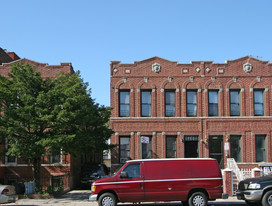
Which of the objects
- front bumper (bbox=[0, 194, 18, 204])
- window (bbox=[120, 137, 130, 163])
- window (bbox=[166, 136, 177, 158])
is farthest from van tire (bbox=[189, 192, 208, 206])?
window (bbox=[120, 137, 130, 163])

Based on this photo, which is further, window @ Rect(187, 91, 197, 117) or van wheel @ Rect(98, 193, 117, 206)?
window @ Rect(187, 91, 197, 117)

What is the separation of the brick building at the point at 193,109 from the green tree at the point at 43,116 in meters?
6.64

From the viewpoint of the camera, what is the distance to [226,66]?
29.0 m

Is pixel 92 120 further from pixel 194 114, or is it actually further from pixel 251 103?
pixel 251 103

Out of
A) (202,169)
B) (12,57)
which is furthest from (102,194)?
(12,57)

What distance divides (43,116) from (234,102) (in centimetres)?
1514

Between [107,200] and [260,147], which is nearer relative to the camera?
[107,200]

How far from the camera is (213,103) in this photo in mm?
28922

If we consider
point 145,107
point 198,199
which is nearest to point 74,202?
point 198,199

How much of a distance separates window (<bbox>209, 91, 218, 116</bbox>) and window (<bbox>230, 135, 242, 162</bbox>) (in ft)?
7.25

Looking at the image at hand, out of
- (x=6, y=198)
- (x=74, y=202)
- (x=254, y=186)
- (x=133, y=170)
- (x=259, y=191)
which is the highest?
(x=133, y=170)

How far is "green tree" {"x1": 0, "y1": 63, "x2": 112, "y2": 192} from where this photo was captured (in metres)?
20.0

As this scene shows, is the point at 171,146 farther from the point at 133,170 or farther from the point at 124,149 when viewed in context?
the point at 133,170

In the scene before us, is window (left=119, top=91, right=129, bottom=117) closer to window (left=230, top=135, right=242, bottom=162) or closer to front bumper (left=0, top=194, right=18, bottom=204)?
window (left=230, top=135, right=242, bottom=162)
